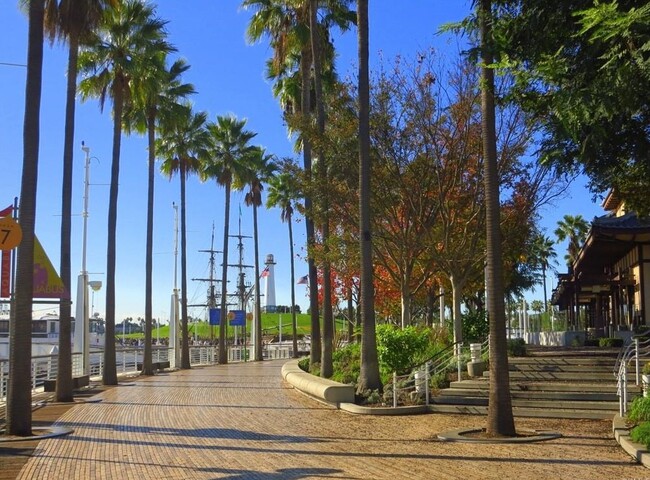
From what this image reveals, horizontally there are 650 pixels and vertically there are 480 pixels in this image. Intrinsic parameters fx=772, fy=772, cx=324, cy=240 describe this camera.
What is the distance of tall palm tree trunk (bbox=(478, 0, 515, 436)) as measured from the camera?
13234mm

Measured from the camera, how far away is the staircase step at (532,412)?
15.4 metres

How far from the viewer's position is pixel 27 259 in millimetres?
14344

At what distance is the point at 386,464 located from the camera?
35.4 feet

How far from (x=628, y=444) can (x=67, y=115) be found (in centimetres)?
1699

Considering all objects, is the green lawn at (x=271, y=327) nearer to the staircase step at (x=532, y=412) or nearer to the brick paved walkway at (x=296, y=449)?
the staircase step at (x=532, y=412)

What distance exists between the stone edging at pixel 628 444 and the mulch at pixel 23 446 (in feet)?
27.5

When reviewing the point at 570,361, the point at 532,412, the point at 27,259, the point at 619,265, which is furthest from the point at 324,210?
the point at 619,265

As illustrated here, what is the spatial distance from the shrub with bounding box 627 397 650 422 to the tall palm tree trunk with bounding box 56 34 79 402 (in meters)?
13.8

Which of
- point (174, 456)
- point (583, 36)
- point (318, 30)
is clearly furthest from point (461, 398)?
point (318, 30)

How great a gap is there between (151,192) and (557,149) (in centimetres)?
2792

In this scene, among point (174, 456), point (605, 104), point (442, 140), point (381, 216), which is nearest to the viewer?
point (605, 104)

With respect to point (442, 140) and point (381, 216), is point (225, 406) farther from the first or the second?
point (442, 140)

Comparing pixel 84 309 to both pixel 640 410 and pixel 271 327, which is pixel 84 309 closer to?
pixel 640 410

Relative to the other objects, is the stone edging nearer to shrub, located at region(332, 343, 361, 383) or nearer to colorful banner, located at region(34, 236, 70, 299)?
shrub, located at region(332, 343, 361, 383)
